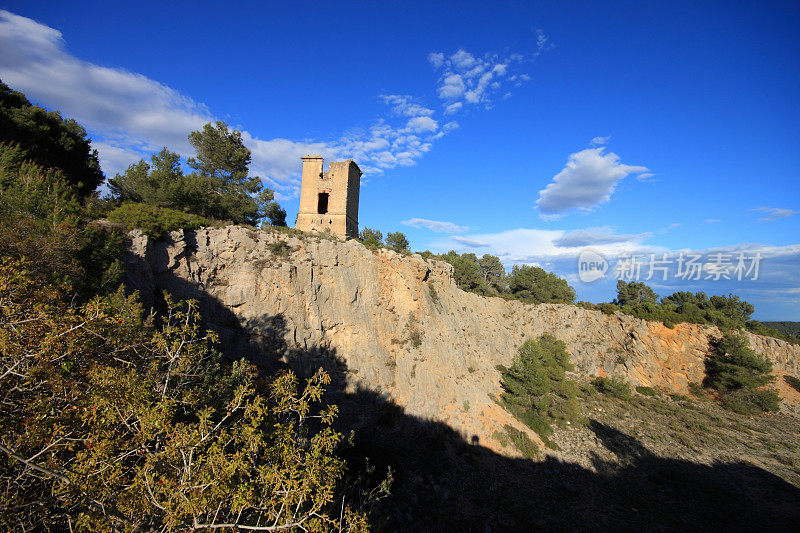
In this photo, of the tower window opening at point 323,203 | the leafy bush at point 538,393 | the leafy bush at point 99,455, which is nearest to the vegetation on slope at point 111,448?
the leafy bush at point 99,455

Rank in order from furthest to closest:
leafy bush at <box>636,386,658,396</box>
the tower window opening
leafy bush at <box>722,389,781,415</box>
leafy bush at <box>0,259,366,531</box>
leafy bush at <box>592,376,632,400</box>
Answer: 1. leafy bush at <box>636,386,658,396</box>
2. leafy bush at <box>592,376,632,400</box>
3. the tower window opening
4. leafy bush at <box>722,389,781,415</box>
5. leafy bush at <box>0,259,366,531</box>

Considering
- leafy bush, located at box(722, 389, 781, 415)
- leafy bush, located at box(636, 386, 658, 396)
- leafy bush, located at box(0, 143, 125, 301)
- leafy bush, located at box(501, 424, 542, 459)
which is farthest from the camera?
leafy bush, located at box(636, 386, 658, 396)

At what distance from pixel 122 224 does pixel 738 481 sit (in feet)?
119

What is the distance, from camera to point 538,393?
21312mm

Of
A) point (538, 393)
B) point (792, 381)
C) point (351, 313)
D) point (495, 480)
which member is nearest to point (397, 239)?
point (351, 313)

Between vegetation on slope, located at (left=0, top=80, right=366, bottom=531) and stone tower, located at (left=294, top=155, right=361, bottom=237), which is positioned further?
stone tower, located at (left=294, top=155, right=361, bottom=237)

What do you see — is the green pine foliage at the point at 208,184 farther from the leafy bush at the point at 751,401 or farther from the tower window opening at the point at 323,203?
the leafy bush at the point at 751,401

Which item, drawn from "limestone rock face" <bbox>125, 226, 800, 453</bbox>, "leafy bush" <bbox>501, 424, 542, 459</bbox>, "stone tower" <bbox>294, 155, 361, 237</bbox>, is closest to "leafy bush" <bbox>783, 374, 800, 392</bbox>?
"limestone rock face" <bbox>125, 226, 800, 453</bbox>

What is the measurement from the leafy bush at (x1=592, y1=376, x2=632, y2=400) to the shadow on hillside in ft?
24.5

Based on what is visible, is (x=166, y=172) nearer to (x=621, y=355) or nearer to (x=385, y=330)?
(x=385, y=330)

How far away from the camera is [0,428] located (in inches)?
136

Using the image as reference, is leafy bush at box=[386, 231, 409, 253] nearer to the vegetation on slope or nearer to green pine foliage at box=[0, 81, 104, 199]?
green pine foliage at box=[0, 81, 104, 199]

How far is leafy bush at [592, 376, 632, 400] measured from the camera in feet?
85.0

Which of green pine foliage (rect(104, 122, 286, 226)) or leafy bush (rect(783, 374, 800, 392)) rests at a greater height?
green pine foliage (rect(104, 122, 286, 226))
